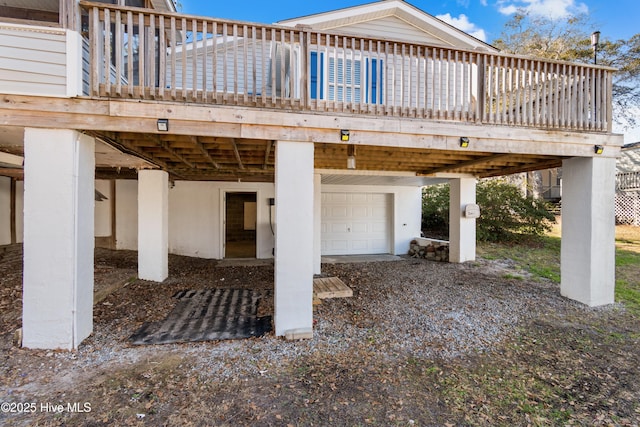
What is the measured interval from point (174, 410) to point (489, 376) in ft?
9.33

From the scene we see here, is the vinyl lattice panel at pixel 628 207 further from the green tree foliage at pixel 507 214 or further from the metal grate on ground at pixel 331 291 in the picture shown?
the metal grate on ground at pixel 331 291

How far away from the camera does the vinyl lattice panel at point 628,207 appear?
12.5 metres

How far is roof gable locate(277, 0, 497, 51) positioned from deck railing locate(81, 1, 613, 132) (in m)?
3.80

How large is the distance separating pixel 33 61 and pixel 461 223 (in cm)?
859

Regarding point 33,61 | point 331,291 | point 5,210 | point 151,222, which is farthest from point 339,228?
point 5,210

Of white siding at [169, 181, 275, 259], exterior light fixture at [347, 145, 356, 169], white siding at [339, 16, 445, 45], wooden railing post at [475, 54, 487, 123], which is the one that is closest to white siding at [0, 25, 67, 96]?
exterior light fixture at [347, 145, 356, 169]

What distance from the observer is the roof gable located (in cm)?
722

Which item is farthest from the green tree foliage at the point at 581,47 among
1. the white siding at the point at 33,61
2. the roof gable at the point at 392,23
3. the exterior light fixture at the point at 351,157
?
the white siding at the point at 33,61

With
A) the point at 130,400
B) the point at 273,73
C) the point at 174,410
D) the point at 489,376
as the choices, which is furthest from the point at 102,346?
the point at 489,376

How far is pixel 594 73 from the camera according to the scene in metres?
4.41

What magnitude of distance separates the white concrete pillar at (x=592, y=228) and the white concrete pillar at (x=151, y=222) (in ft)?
24.1

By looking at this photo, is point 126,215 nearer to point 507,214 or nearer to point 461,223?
point 461,223

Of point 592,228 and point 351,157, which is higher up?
point 351,157

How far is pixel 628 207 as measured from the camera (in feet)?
42.1
